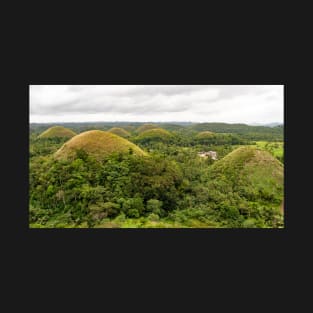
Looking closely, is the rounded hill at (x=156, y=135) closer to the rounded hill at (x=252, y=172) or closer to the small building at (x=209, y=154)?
the small building at (x=209, y=154)

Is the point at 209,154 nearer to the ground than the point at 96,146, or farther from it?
nearer to the ground

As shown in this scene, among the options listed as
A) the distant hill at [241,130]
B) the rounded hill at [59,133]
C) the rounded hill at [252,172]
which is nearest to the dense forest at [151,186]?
the rounded hill at [252,172]

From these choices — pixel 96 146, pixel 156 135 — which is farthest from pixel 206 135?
pixel 96 146

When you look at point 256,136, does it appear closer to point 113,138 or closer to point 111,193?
A: point 113,138

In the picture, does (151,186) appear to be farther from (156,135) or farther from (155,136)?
(156,135)

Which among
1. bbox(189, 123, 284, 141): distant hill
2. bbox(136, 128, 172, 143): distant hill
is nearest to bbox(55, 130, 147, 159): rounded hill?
bbox(136, 128, 172, 143): distant hill
